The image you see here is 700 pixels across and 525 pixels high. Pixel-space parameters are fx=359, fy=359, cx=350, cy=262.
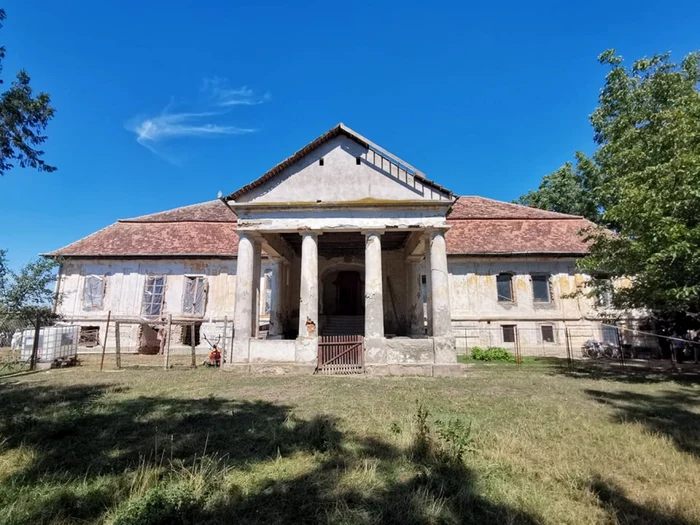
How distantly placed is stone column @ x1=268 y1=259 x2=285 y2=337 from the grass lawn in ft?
28.9

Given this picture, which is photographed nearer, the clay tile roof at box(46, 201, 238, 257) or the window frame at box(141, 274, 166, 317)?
the window frame at box(141, 274, 166, 317)

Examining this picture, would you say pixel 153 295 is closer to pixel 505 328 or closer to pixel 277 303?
pixel 277 303

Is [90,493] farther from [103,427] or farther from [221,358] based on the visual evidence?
[221,358]

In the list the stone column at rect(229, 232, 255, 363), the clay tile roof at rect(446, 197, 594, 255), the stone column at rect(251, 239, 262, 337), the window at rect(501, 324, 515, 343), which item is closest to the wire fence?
the window at rect(501, 324, 515, 343)

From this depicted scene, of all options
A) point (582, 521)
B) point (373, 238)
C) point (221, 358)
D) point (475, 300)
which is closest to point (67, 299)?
point (221, 358)

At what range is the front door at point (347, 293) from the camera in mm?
22094

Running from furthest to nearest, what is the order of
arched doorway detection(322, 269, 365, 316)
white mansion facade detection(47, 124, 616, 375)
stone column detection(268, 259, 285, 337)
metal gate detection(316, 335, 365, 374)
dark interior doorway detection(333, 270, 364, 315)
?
1. dark interior doorway detection(333, 270, 364, 315)
2. arched doorway detection(322, 269, 365, 316)
3. stone column detection(268, 259, 285, 337)
4. white mansion facade detection(47, 124, 616, 375)
5. metal gate detection(316, 335, 365, 374)

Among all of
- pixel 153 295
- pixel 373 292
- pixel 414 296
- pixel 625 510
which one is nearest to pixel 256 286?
pixel 373 292

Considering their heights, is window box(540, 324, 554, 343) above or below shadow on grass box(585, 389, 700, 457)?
above

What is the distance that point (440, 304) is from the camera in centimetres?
1284

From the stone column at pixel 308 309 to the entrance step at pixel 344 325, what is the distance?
20.3 feet

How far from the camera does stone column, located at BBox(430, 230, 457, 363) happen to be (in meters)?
12.5

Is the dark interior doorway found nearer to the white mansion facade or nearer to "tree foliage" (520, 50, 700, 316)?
the white mansion facade

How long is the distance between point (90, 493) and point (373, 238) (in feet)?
36.4
